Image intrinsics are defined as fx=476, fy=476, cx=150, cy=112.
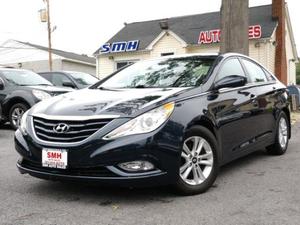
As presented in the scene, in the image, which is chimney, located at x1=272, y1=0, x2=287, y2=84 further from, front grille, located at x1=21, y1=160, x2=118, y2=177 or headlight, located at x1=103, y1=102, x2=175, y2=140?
front grille, located at x1=21, y1=160, x2=118, y2=177

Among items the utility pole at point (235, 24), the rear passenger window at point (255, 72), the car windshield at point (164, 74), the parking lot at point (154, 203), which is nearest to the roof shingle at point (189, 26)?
the utility pole at point (235, 24)

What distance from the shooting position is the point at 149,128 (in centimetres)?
432

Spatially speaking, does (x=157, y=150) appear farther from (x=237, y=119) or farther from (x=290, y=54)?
(x=290, y=54)

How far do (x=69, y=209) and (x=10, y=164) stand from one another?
237cm

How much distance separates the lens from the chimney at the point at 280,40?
64.0 feet

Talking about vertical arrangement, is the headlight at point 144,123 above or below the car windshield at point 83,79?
above

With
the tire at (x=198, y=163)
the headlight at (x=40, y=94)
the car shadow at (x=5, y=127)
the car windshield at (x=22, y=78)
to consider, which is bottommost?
the car shadow at (x=5, y=127)

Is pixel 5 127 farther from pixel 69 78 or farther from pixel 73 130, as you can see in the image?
A: pixel 73 130

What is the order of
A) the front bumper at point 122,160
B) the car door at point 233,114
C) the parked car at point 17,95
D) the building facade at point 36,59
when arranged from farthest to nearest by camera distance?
the building facade at point 36,59
the parked car at point 17,95
the car door at point 233,114
the front bumper at point 122,160

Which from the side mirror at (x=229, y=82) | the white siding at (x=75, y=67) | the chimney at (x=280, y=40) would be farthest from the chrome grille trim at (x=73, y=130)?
the white siding at (x=75, y=67)

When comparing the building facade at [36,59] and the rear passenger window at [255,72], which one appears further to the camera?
the building facade at [36,59]

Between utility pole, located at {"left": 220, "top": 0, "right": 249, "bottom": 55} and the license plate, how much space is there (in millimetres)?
7349

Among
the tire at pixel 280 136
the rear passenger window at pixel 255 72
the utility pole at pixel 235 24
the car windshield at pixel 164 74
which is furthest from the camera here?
the utility pole at pixel 235 24

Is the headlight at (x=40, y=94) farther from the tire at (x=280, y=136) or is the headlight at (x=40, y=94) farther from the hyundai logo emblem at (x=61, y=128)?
the hyundai logo emblem at (x=61, y=128)
